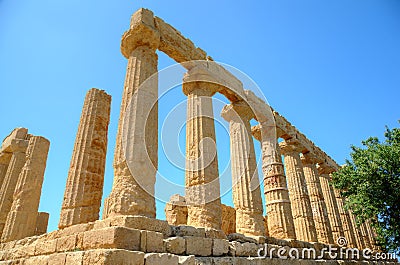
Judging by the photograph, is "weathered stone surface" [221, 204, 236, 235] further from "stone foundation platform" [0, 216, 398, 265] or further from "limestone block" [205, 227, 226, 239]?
"limestone block" [205, 227, 226, 239]

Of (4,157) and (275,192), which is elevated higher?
(4,157)

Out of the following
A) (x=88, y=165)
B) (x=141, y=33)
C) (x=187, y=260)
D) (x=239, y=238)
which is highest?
(x=141, y=33)

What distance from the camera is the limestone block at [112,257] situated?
15.9ft

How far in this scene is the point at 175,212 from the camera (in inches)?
576

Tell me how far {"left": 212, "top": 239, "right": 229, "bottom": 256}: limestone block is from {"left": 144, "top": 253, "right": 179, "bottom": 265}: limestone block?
1.51 meters

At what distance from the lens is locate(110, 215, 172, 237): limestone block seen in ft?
19.3

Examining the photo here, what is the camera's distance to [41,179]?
42.0ft

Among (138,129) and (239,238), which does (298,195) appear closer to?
(239,238)

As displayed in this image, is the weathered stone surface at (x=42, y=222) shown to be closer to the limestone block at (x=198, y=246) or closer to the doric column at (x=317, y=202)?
the limestone block at (x=198, y=246)

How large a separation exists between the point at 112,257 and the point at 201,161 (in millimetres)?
4806

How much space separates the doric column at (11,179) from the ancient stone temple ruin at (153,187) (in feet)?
0.16

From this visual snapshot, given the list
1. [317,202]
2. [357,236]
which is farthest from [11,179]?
[357,236]

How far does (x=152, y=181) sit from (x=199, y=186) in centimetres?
207

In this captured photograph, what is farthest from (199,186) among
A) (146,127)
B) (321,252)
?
(321,252)
